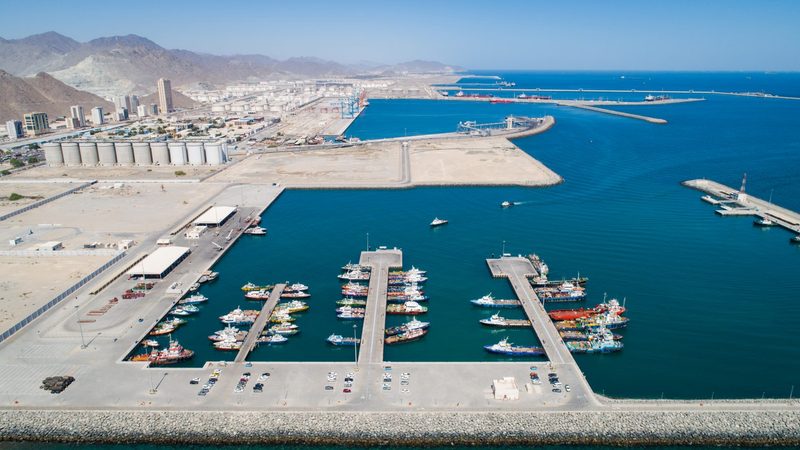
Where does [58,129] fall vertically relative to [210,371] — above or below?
above

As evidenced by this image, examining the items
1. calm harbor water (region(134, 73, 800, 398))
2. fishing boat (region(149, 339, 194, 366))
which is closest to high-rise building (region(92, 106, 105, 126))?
calm harbor water (region(134, 73, 800, 398))

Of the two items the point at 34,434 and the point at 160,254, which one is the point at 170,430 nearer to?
the point at 34,434

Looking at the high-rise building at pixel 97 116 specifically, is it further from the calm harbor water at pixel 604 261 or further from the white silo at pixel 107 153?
the calm harbor water at pixel 604 261

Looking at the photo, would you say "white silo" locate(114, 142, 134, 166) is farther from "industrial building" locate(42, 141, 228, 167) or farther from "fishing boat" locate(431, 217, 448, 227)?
"fishing boat" locate(431, 217, 448, 227)

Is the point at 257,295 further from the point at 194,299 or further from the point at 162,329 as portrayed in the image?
the point at 162,329

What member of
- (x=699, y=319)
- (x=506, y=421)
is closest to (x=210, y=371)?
(x=506, y=421)

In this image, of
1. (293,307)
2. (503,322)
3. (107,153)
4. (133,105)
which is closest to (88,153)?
(107,153)

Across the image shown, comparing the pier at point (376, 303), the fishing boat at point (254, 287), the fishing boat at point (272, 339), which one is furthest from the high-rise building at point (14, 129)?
the fishing boat at point (272, 339)
